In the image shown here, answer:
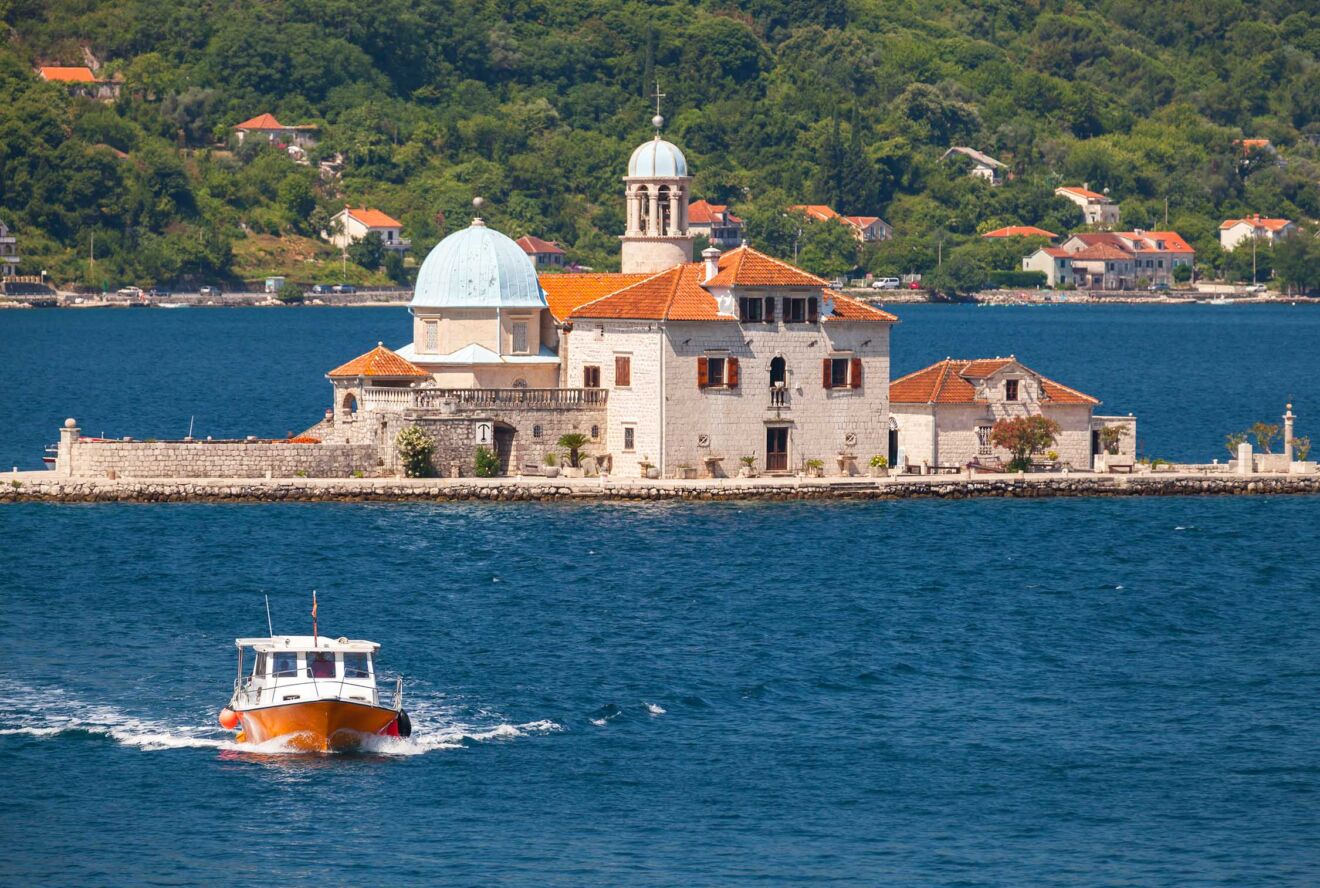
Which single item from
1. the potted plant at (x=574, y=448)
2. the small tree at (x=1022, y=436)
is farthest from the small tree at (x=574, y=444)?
the small tree at (x=1022, y=436)

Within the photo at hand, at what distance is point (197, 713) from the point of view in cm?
5028

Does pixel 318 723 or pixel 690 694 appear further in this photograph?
pixel 690 694

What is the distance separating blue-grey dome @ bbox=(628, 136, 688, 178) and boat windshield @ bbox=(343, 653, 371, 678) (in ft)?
120

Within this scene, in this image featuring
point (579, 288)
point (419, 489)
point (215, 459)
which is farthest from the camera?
point (579, 288)

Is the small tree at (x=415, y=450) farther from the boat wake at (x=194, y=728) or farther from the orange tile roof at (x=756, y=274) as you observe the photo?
the boat wake at (x=194, y=728)

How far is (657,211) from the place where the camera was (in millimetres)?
83875

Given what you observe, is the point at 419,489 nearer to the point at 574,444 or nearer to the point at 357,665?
the point at 574,444

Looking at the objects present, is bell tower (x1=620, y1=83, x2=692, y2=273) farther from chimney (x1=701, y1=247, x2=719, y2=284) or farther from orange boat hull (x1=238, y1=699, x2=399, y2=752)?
orange boat hull (x1=238, y1=699, x2=399, y2=752)

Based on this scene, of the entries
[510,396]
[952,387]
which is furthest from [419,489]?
[952,387]

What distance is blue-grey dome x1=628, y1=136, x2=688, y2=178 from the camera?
83.0 metres

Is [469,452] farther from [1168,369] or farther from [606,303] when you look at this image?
[1168,369]

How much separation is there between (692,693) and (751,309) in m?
24.6

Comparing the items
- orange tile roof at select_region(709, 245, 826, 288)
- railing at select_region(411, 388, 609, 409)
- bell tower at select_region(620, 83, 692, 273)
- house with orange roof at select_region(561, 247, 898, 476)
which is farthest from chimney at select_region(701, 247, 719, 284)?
bell tower at select_region(620, 83, 692, 273)

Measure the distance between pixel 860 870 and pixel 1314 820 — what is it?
784cm
